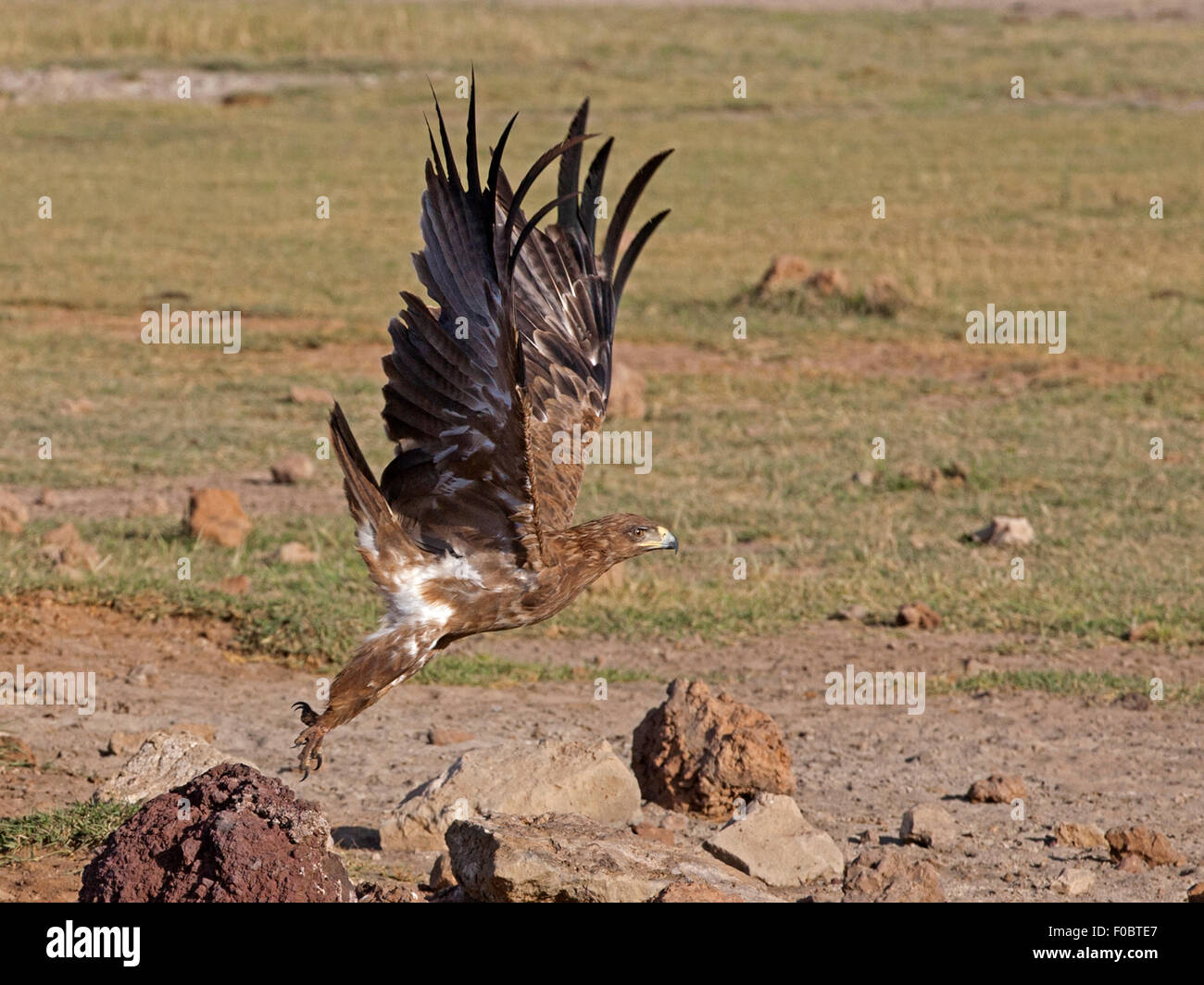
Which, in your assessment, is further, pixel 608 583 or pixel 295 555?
Answer: pixel 295 555

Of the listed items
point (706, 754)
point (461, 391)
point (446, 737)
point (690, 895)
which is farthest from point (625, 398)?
point (690, 895)

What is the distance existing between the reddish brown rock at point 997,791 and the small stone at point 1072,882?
76cm

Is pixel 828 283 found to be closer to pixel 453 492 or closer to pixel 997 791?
pixel 997 791

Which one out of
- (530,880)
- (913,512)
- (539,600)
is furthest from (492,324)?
(913,512)

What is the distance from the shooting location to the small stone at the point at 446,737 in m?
6.73

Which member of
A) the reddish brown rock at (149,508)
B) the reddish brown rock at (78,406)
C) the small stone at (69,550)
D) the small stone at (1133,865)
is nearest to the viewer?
the small stone at (1133,865)

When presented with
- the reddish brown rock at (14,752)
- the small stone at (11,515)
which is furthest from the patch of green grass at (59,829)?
the small stone at (11,515)

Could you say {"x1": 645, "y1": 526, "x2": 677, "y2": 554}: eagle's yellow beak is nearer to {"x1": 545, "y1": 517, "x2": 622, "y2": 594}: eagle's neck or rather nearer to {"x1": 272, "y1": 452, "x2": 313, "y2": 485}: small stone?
{"x1": 545, "y1": 517, "x2": 622, "y2": 594}: eagle's neck

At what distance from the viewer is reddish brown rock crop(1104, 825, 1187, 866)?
5617mm

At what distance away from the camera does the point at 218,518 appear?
938 centimetres

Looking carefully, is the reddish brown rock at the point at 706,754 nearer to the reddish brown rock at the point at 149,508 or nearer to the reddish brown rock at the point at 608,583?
the reddish brown rock at the point at 608,583

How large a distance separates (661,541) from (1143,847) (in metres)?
1.80

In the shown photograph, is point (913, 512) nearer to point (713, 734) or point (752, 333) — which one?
point (713, 734)

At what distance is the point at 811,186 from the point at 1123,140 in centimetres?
715
